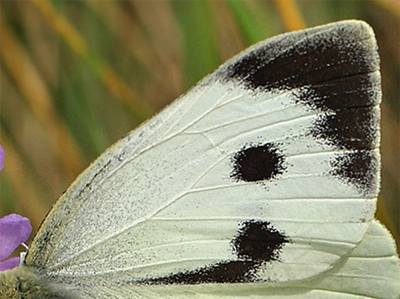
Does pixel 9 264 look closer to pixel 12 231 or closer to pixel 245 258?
pixel 12 231

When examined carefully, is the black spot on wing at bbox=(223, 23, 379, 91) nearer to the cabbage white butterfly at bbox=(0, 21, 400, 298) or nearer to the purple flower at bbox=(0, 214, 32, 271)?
the cabbage white butterfly at bbox=(0, 21, 400, 298)

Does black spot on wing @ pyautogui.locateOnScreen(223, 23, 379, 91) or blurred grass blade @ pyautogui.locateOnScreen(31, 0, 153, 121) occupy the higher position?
blurred grass blade @ pyautogui.locateOnScreen(31, 0, 153, 121)

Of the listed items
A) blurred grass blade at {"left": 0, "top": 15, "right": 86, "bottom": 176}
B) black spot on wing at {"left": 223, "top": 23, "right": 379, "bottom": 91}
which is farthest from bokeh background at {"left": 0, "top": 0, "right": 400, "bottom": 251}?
black spot on wing at {"left": 223, "top": 23, "right": 379, "bottom": 91}

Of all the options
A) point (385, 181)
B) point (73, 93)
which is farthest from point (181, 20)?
point (385, 181)

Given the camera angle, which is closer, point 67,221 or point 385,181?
point 67,221

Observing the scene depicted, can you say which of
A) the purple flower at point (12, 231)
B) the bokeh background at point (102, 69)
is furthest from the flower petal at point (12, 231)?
the bokeh background at point (102, 69)

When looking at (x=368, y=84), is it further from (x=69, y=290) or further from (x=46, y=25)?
(x=46, y=25)
